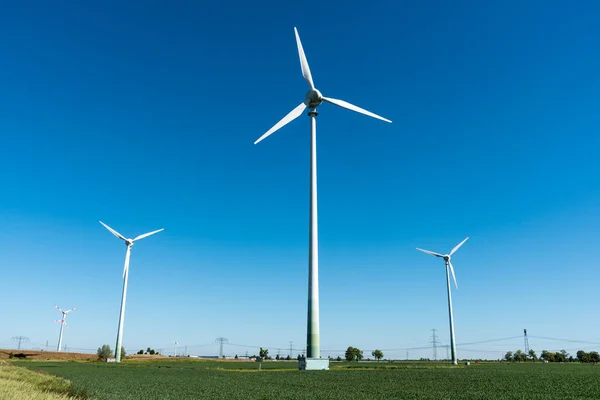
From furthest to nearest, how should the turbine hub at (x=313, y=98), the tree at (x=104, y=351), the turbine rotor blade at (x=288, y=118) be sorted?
the tree at (x=104, y=351)
the turbine hub at (x=313, y=98)
the turbine rotor blade at (x=288, y=118)

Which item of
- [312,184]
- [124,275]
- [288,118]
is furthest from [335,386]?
[124,275]

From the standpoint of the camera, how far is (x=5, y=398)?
2148cm

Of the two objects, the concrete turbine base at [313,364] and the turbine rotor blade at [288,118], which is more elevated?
the turbine rotor blade at [288,118]

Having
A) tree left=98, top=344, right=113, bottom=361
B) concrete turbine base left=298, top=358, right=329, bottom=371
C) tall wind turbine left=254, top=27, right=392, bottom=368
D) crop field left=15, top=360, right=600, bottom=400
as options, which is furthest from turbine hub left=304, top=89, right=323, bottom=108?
tree left=98, top=344, right=113, bottom=361

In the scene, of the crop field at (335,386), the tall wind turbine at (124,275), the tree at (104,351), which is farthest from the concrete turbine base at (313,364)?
the tree at (104,351)

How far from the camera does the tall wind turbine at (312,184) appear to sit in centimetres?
6006

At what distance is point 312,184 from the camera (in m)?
67.6

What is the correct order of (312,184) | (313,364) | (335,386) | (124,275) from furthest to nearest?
1. (124,275)
2. (312,184)
3. (313,364)
4. (335,386)

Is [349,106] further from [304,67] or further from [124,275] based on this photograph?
[124,275]

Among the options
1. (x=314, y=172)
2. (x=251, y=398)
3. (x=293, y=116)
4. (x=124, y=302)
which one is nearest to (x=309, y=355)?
(x=314, y=172)

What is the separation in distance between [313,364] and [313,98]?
43.7 meters

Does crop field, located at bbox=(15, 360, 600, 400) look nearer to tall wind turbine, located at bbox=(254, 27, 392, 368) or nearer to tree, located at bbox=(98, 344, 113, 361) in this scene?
tall wind turbine, located at bbox=(254, 27, 392, 368)

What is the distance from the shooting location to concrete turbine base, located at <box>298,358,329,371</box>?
60.3 metres

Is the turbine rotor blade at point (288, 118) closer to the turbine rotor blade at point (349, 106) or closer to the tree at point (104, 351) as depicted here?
the turbine rotor blade at point (349, 106)
